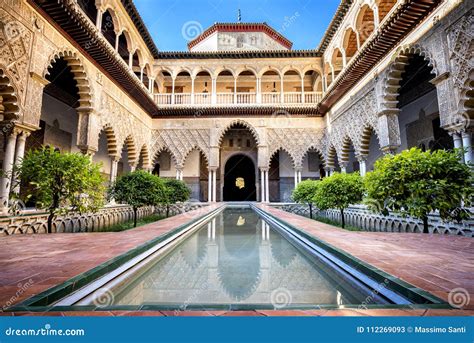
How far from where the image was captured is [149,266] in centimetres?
224

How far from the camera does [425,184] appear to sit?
3.47 metres

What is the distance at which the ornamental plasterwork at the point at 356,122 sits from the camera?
314 inches

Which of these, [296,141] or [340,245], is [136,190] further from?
[296,141]

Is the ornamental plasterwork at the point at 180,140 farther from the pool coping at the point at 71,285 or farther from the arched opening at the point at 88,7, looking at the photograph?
the pool coping at the point at 71,285

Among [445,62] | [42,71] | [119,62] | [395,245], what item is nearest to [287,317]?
[395,245]

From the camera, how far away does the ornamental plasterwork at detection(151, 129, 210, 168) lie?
12859 mm

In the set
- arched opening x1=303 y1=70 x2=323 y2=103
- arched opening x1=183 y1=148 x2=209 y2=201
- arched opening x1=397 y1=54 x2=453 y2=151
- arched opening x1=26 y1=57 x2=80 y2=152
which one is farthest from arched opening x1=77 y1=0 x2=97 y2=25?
arched opening x1=397 y1=54 x2=453 y2=151

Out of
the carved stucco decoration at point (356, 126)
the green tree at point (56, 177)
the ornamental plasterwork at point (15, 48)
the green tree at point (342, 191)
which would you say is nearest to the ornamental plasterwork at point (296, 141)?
the carved stucco decoration at point (356, 126)

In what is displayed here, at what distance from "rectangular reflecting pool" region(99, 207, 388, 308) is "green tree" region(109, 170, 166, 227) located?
4.39 m

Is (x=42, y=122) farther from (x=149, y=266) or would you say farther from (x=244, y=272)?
(x=244, y=272)

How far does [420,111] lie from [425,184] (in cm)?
777

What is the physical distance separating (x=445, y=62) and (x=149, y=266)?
678 cm

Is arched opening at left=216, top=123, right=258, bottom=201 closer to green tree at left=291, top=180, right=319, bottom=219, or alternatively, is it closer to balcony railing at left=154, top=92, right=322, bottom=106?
balcony railing at left=154, top=92, right=322, bottom=106

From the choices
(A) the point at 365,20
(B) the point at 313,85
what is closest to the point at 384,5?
(A) the point at 365,20
